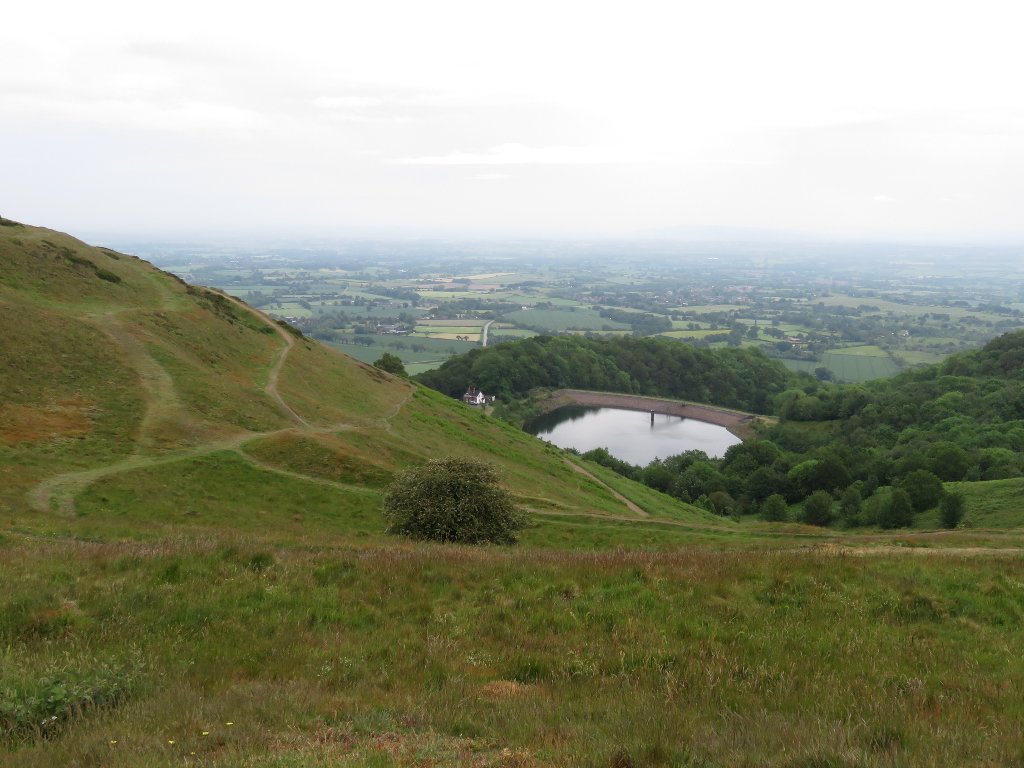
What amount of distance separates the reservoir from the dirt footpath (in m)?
1.98

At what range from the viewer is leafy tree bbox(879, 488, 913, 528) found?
2029 inches

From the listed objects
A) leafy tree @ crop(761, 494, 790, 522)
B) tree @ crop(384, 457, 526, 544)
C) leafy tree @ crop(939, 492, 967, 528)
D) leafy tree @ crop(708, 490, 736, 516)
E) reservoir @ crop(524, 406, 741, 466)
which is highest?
tree @ crop(384, 457, 526, 544)

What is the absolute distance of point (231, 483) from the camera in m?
31.2

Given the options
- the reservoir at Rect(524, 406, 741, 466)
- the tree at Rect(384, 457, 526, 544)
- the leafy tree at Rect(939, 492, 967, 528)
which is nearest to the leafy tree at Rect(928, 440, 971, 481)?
the leafy tree at Rect(939, 492, 967, 528)

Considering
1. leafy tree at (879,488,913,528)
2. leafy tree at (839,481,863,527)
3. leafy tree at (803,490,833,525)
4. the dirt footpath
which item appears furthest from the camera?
the dirt footpath

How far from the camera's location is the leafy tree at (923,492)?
52750mm

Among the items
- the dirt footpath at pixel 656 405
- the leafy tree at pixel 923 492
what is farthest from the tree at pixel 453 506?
the dirt footpath at pixel 656 405

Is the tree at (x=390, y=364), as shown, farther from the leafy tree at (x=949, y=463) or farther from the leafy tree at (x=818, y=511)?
the leafy tree at (x=949, y=463)

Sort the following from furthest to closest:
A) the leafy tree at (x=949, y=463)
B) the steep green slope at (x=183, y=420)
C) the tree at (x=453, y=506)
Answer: the leafy tree at (x=949, y=463) < the steep green slope at (x=183, y=420) < the tree at (x=453, y=506)

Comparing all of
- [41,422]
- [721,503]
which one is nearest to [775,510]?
[721,503]

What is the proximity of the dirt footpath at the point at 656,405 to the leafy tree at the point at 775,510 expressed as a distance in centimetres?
6808

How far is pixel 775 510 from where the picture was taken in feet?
220

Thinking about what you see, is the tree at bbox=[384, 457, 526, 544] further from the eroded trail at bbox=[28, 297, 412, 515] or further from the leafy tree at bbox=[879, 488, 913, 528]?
the leafy tree at bbox=[879, 488, 913, 528]

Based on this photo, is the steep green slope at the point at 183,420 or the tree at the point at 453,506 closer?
the tree at the point at 453,506
